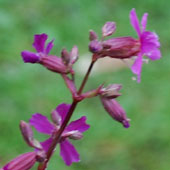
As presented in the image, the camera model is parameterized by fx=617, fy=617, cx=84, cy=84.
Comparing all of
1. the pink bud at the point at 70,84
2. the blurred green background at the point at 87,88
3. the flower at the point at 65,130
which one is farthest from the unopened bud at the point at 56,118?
the blurred green background at the point at 87,88

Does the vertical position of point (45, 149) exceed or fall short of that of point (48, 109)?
it exceeds it

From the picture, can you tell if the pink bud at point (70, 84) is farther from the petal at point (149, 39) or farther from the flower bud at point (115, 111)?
the petal at point (149, 39)

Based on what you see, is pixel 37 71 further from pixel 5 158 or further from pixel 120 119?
pixel 120 119

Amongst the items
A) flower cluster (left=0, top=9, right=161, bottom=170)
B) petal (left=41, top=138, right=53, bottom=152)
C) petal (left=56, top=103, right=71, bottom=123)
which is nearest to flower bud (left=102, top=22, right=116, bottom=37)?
flower cluster (left=0, top=9, right=161, bottom=170)

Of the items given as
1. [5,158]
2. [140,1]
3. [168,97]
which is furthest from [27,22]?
[5,158]

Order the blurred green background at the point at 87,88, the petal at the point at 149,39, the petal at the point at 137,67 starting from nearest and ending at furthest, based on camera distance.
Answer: the petal at the point at 137,67
the petal at the point at 149,39
the blurred green background at the point at 87,88

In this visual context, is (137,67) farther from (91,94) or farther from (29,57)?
(29,57)

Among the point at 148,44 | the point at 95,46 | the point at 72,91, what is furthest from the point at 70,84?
the point at 148,44
